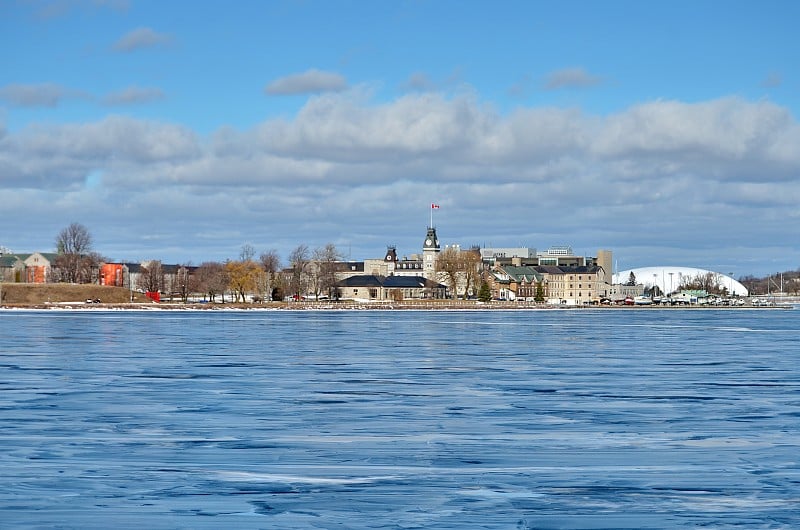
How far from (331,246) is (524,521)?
163 metres

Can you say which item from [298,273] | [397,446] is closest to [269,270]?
[298,273]

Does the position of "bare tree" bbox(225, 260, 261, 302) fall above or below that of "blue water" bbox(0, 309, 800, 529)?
above

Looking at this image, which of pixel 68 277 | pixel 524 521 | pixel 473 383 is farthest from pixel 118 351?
pixel 68 277

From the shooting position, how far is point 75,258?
503 ft

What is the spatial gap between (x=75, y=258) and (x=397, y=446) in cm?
14556

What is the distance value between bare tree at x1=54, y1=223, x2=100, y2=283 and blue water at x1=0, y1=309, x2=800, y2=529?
4969 inches

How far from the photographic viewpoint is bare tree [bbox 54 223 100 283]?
152 meters

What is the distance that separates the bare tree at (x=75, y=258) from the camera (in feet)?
500

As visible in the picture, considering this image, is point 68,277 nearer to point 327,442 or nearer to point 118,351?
point 118,351

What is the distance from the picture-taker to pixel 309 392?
23016 mm

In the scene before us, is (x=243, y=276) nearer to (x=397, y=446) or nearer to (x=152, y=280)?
(x=152, y=280)

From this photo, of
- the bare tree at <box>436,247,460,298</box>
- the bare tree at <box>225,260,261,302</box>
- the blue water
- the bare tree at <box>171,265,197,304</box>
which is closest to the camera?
the blue water

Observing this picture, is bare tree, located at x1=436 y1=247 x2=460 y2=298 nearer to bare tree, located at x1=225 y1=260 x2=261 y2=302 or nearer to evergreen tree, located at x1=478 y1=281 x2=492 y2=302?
evergreen tree, located at x1=478 y1=281 x2=492 y2=302

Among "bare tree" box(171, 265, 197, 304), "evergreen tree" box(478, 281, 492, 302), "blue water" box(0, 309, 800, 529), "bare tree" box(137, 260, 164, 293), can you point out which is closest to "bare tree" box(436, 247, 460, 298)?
"evergreen tree" box(478, 281, 492, 302)
